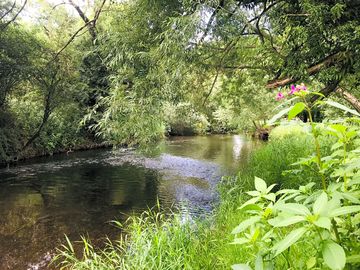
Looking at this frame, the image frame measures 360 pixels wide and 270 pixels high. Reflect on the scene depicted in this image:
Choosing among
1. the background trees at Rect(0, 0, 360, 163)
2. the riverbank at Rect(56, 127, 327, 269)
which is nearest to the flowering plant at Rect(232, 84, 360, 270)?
the riverbank at Rect(56, 127, 327, 269)

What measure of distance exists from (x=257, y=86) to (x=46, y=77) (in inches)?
377

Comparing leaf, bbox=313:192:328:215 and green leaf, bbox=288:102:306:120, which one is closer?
leaf, bbox=313:192:328:215

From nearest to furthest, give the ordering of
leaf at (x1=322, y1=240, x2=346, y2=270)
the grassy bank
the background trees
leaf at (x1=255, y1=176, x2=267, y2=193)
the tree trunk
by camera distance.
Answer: leaf at (x1=322, y1=240, x2=346, y2=270), leaf at (x1=255, y1=176, x2=267, y2=193), the grassy bank, the background trees, the tree trunk

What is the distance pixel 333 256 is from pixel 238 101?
10.9 m

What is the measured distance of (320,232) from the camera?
1.15 meters

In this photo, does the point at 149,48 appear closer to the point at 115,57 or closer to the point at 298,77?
the point at 115,57

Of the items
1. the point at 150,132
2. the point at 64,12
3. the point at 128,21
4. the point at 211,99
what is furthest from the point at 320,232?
the point at 64,12

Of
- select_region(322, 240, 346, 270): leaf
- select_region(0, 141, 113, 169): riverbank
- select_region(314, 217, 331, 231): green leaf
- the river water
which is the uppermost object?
select_region(314, 217, 331, 231): green leaf

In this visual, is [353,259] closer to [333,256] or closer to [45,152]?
[333,256]

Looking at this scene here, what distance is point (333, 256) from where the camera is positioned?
1068mm

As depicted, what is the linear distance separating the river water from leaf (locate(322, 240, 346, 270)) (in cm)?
478

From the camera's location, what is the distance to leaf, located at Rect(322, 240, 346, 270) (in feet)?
3.37

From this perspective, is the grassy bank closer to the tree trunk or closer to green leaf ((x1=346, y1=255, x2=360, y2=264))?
green leaf ((x1=346, y1=255, x2=360, y2=264))

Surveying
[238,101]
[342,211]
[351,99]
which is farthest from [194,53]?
[238,101]
